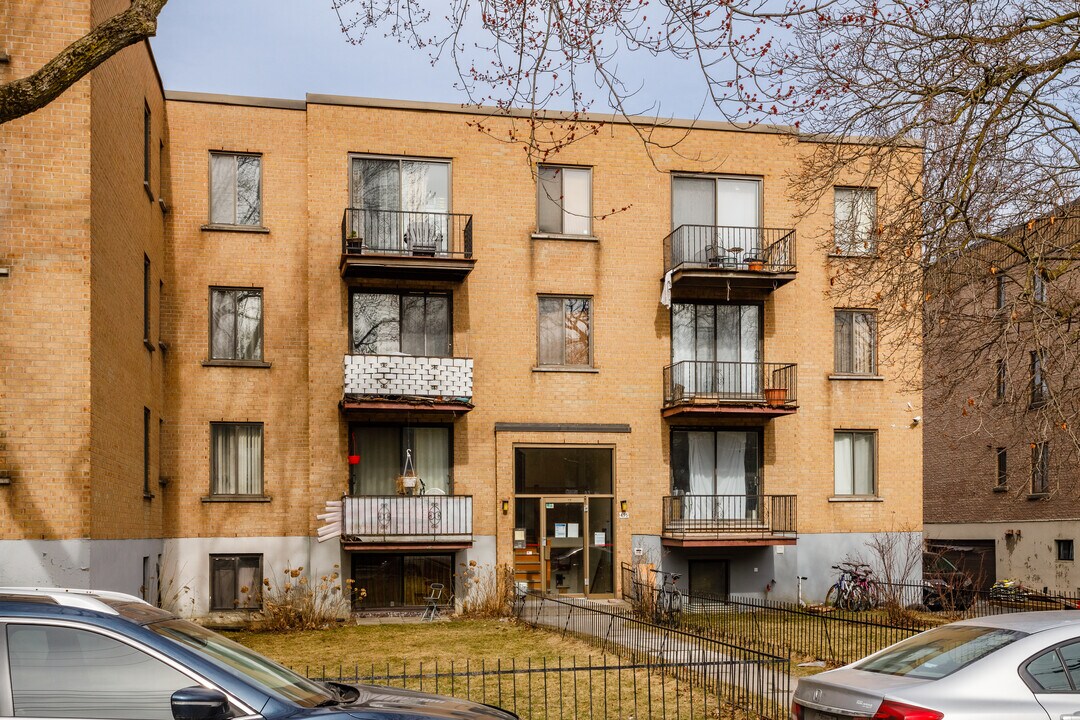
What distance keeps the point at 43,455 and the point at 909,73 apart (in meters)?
12.6

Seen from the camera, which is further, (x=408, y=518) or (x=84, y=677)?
(x=408, y=518)

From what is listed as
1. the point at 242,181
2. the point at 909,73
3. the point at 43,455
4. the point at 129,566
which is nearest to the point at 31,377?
the point at 43,455

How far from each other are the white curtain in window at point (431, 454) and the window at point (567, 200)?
5.25 meters

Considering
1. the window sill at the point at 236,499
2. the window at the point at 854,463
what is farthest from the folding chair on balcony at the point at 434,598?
the window at the point at 854,463

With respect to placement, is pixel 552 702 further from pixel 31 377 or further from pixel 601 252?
pixel 601 252

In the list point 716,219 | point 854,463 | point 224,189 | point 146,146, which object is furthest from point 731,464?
point 146,146

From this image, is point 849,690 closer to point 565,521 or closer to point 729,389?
point 565,521

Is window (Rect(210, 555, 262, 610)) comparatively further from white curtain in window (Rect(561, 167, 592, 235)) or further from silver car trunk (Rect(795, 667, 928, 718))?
silver car trunk (Rect(795, 667, 928, 718))

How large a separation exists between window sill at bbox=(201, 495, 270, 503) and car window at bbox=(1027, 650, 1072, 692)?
18.7m

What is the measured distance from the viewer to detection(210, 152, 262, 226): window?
2383 cm

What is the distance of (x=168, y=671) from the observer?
5.44m

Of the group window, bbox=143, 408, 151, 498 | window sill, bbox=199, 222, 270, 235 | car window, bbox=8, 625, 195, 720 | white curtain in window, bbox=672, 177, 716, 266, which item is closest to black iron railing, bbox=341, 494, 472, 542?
window, bbox=143, 408, 151, 498

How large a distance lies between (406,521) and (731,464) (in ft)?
25.4

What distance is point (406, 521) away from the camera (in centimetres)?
2255
